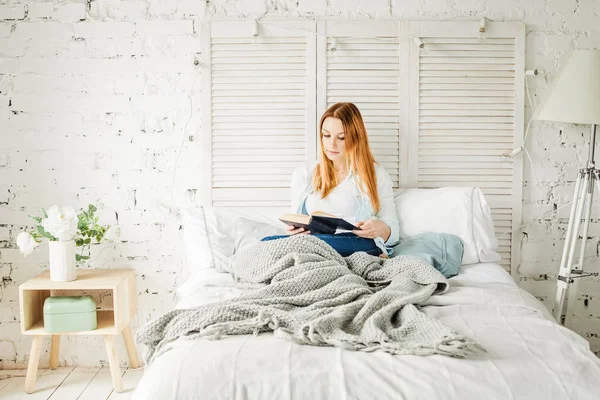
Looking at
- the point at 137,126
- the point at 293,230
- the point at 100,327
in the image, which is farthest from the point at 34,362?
the point at 293,230

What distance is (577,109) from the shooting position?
289 cm

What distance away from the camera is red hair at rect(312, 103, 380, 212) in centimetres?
298

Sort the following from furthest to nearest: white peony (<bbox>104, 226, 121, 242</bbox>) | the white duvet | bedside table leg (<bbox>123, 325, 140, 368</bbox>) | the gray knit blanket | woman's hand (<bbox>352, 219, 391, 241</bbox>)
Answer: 1. white peony (<bbox>104, 226, 121, 242</bbox>)
2. bedside table leg (<bbox>123, 325, 140, 368</bbox>)
3. woman's hand (<bbox>352, 219, 391, 241</bbox>)
4. the gray knit blanket
5. the white duvet

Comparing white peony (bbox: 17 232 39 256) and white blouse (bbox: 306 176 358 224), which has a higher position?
white blouse (bbox: 306 176 358 224)

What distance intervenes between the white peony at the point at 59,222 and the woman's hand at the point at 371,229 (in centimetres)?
130

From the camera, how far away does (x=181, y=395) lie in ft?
5.13

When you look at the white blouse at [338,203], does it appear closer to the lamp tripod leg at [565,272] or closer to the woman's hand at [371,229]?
the woman's hand at [371,229]

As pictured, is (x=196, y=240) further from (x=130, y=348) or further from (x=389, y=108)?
(x=389, y=108)

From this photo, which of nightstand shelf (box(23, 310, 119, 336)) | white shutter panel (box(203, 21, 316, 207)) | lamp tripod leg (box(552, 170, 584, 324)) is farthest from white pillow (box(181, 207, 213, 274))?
lamp tripod leg (box(552, 170, 584, 324))

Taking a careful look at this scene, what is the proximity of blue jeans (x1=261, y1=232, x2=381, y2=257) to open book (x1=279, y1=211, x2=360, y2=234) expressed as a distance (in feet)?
0.14

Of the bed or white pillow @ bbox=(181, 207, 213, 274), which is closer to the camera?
white pillow @ bbox=(181, 207, 213, 274)

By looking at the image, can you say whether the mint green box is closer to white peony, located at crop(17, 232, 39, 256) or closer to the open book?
white peony, located at crop(17, 232, 39, 256)

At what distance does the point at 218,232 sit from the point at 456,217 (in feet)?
3.63

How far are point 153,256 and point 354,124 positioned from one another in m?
1.26
